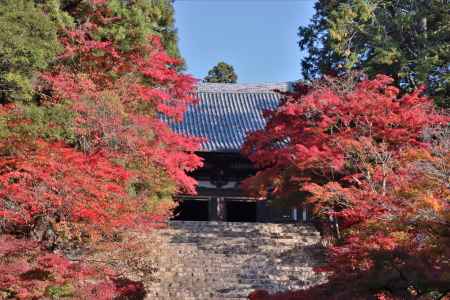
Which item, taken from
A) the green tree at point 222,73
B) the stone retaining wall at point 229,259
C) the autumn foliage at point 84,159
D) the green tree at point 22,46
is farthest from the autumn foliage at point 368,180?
the green tree at point 222,73

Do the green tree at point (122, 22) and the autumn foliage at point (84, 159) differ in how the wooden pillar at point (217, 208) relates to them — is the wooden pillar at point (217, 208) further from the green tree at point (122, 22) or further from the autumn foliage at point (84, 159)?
the green tree at point (122, 22)

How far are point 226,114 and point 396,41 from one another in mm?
7802

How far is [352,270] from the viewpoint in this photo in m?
9.84

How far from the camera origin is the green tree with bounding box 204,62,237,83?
41.4 meters

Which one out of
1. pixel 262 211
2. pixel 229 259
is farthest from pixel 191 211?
pixel 229 259

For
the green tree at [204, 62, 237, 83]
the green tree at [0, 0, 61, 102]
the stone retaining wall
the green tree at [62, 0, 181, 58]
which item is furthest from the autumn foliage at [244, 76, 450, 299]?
the green tree at [204, 62, 237, 83]

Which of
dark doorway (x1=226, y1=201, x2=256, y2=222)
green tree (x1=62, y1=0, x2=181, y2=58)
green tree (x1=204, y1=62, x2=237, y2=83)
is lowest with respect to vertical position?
dark doorway (x1=226, y1=201, x2=256, y2=222)

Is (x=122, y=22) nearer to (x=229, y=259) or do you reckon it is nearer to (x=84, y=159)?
(x=84, y=159)

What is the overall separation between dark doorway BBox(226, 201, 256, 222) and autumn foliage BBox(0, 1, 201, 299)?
716cm

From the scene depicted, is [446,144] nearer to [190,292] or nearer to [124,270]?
[190,292]

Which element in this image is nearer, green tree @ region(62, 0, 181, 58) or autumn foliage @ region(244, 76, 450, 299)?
autumn foliage @ region(244, 76, 450, 299)

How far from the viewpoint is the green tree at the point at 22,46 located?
1175 cm

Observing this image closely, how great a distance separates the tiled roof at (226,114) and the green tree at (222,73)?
1440 cm

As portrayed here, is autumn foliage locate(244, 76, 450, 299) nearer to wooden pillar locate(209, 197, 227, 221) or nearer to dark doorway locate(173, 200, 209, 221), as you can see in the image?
wooden pillar locate(209, 197, 227, 221)
